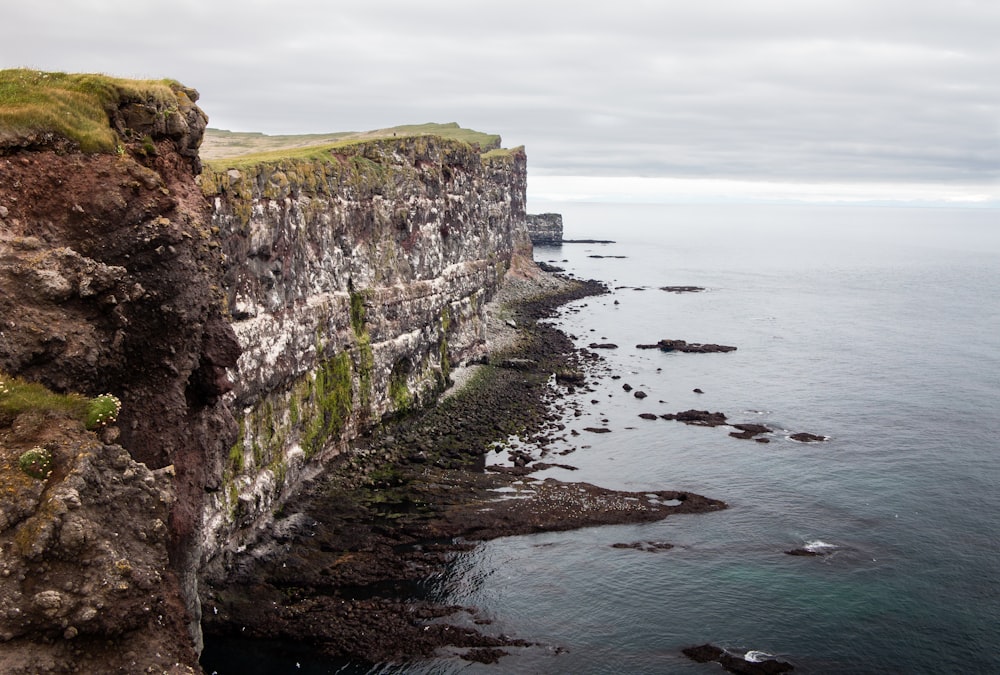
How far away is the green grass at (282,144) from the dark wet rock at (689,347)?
3606cm

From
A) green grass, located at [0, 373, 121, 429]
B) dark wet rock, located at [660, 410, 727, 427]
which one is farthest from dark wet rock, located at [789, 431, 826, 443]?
green grass, located at [0, 373, 121, 429]

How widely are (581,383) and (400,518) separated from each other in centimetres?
3891

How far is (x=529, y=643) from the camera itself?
118 feet

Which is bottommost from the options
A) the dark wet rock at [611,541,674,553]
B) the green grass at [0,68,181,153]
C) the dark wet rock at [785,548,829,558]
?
the dark wet rock at [611,541,674,553]

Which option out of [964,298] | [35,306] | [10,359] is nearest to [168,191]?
[35,306]

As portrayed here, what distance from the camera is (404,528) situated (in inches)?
1833

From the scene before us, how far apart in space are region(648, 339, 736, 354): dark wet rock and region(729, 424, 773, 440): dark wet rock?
32.8m

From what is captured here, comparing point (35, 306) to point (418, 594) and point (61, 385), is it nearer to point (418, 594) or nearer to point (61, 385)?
point (61, 385)

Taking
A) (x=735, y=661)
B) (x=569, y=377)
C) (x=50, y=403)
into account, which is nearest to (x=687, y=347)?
(x=569, y=377)

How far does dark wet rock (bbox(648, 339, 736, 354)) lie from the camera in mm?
101425

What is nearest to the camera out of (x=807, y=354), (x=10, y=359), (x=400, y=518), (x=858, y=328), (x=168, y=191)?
(x=10, y=359)

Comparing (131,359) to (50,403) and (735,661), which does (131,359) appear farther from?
(735,661)

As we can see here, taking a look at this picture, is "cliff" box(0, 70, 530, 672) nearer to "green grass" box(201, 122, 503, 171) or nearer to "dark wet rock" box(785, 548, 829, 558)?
"green grass" box(201, 122, 503, 171)

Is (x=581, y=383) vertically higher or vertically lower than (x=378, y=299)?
lower
